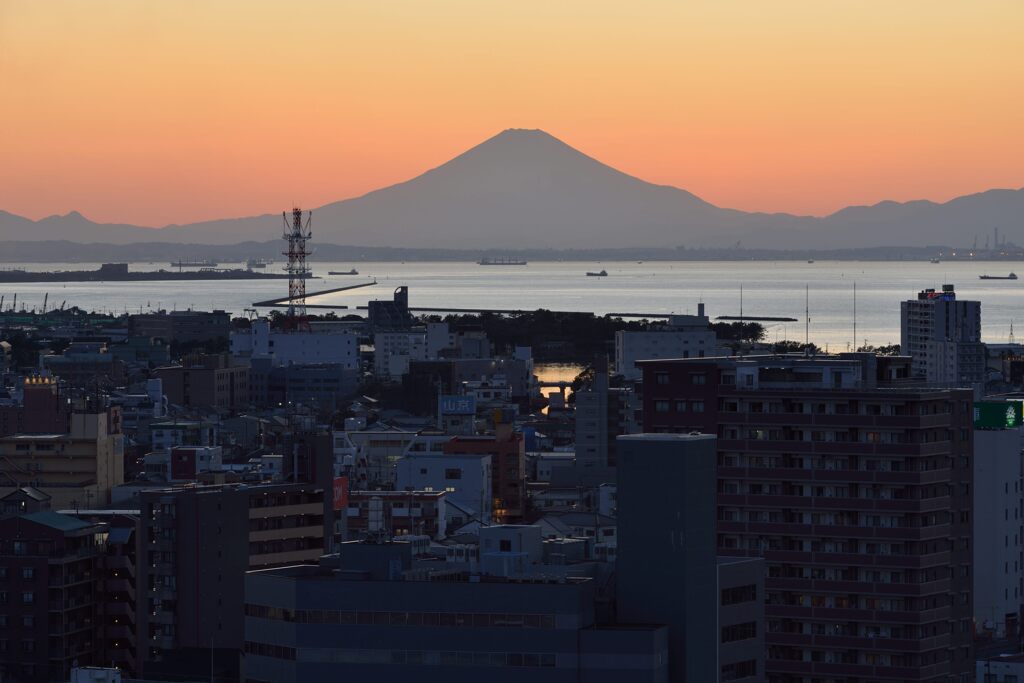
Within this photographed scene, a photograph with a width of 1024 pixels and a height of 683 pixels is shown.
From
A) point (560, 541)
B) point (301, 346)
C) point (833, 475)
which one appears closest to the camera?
point (560, 541)

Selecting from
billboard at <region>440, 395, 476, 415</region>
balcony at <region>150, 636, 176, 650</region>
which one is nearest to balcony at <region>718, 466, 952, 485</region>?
balcony at <region>150, 636, 176, 650</region>

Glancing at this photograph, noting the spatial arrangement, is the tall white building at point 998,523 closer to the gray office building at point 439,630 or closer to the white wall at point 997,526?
the white wall at point 997,526

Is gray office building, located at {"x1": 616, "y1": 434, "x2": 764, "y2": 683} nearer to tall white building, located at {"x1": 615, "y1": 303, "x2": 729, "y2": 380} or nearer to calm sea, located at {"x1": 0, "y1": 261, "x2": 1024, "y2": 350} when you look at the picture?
tall white building, located at {"x1": 615, "y1": 303, "x2": 729, "y2": 380}

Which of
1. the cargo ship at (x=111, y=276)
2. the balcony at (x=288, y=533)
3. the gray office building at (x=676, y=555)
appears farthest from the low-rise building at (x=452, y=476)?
the cargo ship at (x=111, y=276)

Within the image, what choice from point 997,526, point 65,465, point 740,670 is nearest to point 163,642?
point 740,670

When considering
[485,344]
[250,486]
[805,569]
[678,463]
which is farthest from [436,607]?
[485,344]

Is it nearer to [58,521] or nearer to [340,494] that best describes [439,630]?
[58,521]
